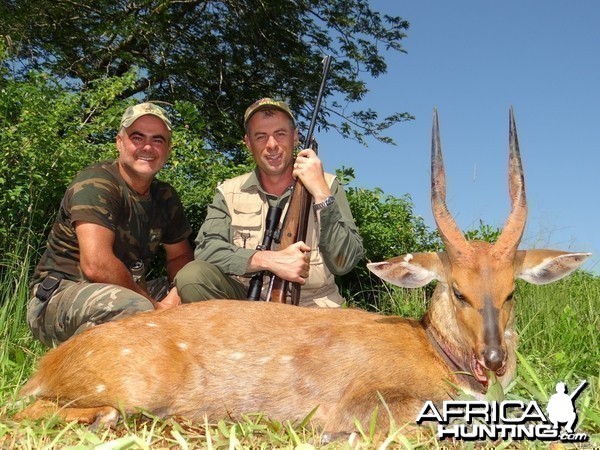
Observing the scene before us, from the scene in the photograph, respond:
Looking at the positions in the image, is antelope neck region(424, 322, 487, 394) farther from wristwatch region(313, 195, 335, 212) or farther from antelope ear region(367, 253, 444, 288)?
wristwatch region(313, 195, 335, 212)

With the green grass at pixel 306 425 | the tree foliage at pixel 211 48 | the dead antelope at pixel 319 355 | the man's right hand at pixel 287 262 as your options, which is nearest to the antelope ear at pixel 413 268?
the dead antelope at pixel 319 355

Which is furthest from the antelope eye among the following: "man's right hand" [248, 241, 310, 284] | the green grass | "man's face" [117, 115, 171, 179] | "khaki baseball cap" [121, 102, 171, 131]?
"khaki baseball cap" [121, 102, 171, 131]

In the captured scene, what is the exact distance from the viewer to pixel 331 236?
5.39 m

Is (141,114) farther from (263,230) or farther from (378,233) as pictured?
(378,233)

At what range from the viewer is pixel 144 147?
5.55 metres

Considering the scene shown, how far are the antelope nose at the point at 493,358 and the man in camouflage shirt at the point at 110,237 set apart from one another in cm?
262

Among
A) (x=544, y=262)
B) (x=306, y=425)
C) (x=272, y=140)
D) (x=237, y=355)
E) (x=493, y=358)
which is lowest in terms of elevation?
(x=306, y=425)

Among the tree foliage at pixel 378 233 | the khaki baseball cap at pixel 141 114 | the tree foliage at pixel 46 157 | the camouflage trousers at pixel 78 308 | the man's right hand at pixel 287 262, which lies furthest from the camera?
the tree foliage at pixel 378 233

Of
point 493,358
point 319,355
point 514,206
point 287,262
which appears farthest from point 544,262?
point 287,262

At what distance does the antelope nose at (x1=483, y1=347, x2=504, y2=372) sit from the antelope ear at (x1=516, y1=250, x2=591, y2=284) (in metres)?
0.72

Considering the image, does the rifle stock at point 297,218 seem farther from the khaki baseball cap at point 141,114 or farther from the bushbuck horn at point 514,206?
the bushbuck horn at point 514,206

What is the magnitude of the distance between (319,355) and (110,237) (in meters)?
2.21

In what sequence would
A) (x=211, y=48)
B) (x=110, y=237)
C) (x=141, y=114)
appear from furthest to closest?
1. (x=211, y=48)
2. (x=141, y=114)
3. (x=110, y=237)

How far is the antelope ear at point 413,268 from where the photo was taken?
383 cm
